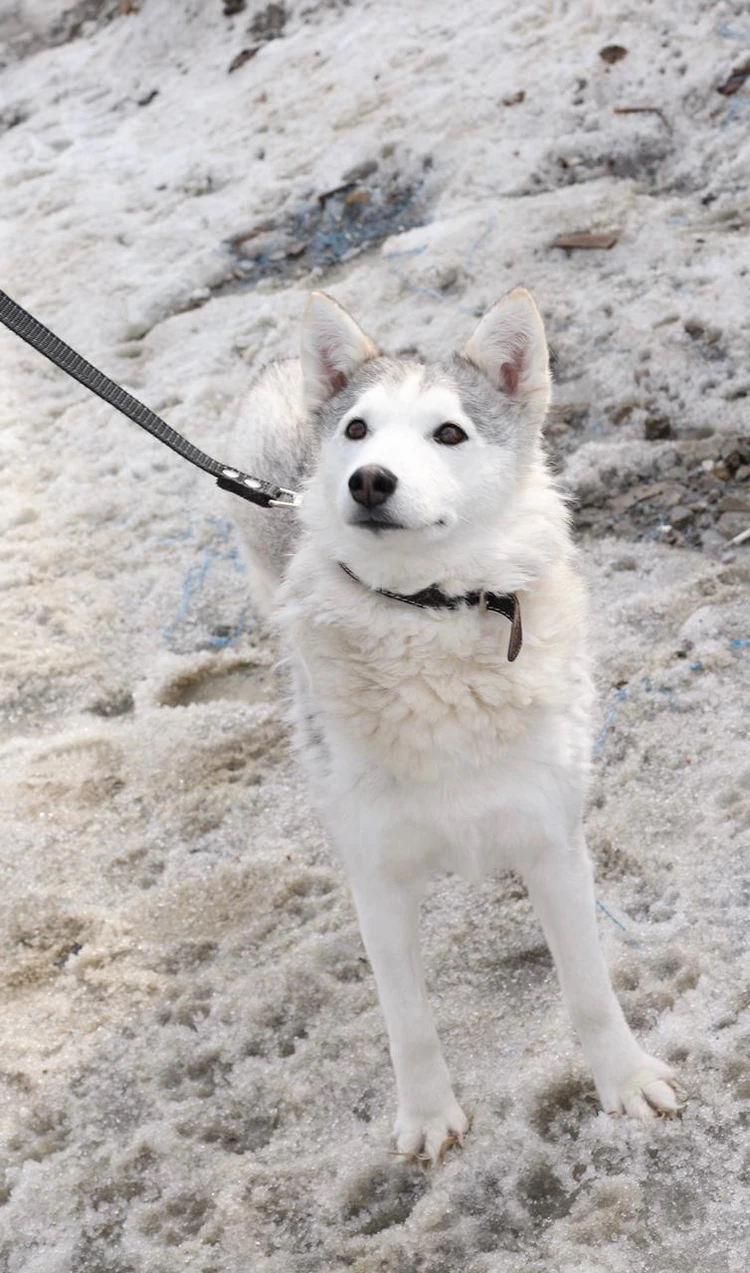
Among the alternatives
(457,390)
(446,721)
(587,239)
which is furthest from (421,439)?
(587,239)

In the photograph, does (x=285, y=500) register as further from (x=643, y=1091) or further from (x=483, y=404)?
(x=643, y=1091)

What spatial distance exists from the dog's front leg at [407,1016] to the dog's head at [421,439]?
0.69 metres

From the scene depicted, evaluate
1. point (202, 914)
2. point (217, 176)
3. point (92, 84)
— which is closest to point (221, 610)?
point (202, 914)

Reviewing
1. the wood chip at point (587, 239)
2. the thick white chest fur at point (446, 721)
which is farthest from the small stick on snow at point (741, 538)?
the wood chip at point (587, 239)

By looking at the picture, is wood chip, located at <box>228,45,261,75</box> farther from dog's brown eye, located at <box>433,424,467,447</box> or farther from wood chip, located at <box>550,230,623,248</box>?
dog's brown eye, located at <box>433,424,467,447</box>

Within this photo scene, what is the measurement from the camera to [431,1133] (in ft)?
8.89

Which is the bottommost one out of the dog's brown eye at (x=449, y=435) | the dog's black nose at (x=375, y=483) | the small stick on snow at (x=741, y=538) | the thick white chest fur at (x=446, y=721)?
the small stick on snow at (x=741, y=538)

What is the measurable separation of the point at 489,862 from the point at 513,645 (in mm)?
491

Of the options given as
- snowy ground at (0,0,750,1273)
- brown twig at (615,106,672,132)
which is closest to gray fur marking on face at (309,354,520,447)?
snowy ground at (0,0,750,1273)

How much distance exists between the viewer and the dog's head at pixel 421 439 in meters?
2.39

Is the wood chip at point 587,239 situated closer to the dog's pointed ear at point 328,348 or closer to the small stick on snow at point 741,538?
the small stick on snow at point 741,538

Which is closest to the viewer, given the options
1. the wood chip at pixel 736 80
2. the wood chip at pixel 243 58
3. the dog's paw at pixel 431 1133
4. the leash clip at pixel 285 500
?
the dog's paw at pixel 431 1133

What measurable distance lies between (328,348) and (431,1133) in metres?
1.83

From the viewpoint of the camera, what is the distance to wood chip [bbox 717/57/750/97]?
19.2 ft
